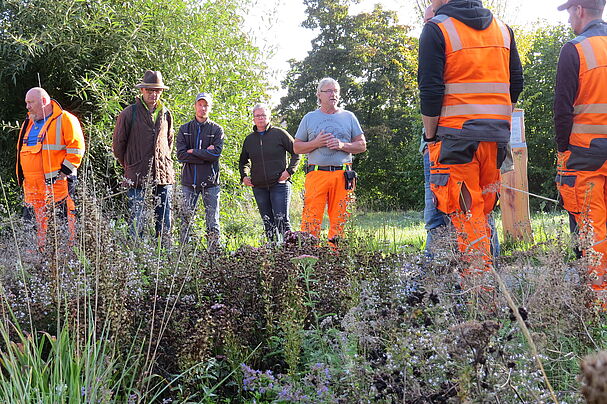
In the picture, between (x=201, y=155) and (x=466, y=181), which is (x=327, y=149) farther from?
(x=466, y=181)

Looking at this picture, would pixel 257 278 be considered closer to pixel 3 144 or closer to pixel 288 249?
pixel 288 249

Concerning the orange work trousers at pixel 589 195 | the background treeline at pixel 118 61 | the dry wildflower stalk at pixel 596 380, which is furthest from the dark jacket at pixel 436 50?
the background treeline at pixel 118 61

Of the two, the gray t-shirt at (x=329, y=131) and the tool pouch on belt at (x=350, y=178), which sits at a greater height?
the gray t-shirt at (x=329, y=131)

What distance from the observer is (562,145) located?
477 centimetres

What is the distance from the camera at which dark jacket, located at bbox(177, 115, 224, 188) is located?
324 inches

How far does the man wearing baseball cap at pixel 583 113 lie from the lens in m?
4.55

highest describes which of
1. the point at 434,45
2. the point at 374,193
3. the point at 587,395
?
the point at 434,45

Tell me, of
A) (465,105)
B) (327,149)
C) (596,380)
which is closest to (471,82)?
(465,105)

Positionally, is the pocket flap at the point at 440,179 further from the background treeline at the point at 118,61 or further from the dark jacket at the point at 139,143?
the background treeline at the point at 118,61

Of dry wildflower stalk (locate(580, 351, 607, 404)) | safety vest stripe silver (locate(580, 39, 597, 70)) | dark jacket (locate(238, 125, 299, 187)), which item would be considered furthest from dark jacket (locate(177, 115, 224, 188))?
dry wildflower stalk (locate(580, 351, 607, 404))

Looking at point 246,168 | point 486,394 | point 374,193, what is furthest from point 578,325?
point 374,193

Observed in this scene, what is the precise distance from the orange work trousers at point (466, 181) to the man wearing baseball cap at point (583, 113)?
748 mm

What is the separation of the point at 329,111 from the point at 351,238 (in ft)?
10.4

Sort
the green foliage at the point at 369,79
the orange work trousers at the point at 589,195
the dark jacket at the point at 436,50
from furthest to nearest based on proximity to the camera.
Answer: the green foliage at the point at 369,79, the orange work trousers at the point at 589,195, the dark jacket at the point at 436,50
